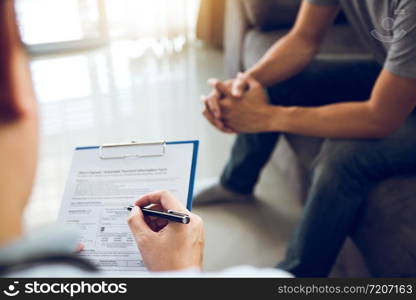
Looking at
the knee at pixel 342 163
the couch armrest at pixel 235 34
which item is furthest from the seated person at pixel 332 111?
the couch armrest at pixel 235 34

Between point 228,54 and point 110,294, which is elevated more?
point 110,294

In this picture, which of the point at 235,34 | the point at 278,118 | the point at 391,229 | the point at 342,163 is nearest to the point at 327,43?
the point at 235,34

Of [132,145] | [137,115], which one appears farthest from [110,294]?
[137,115]

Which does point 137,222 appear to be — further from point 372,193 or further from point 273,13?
point 273,13

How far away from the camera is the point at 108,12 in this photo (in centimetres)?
298

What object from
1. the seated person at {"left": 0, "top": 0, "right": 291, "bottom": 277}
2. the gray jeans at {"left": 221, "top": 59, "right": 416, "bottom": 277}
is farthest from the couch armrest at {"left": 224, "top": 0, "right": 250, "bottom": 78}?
the seated person at {"left": 0, "top": 0, "right": 291, "bottom": 277}

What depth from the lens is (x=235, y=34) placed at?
1.82 metres

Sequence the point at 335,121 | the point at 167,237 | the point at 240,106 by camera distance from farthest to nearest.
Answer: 1. the point at 240,106
2. the point at 335,121
3. the point at 167,237

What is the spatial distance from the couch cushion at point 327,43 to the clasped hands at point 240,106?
38 cm

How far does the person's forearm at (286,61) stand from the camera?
122cm

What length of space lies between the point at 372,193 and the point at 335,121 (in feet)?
0.60

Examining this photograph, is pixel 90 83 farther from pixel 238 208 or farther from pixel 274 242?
pixel 274 242

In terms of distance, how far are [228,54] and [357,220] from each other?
119 cm

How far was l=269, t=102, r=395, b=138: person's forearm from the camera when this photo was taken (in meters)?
0.93
